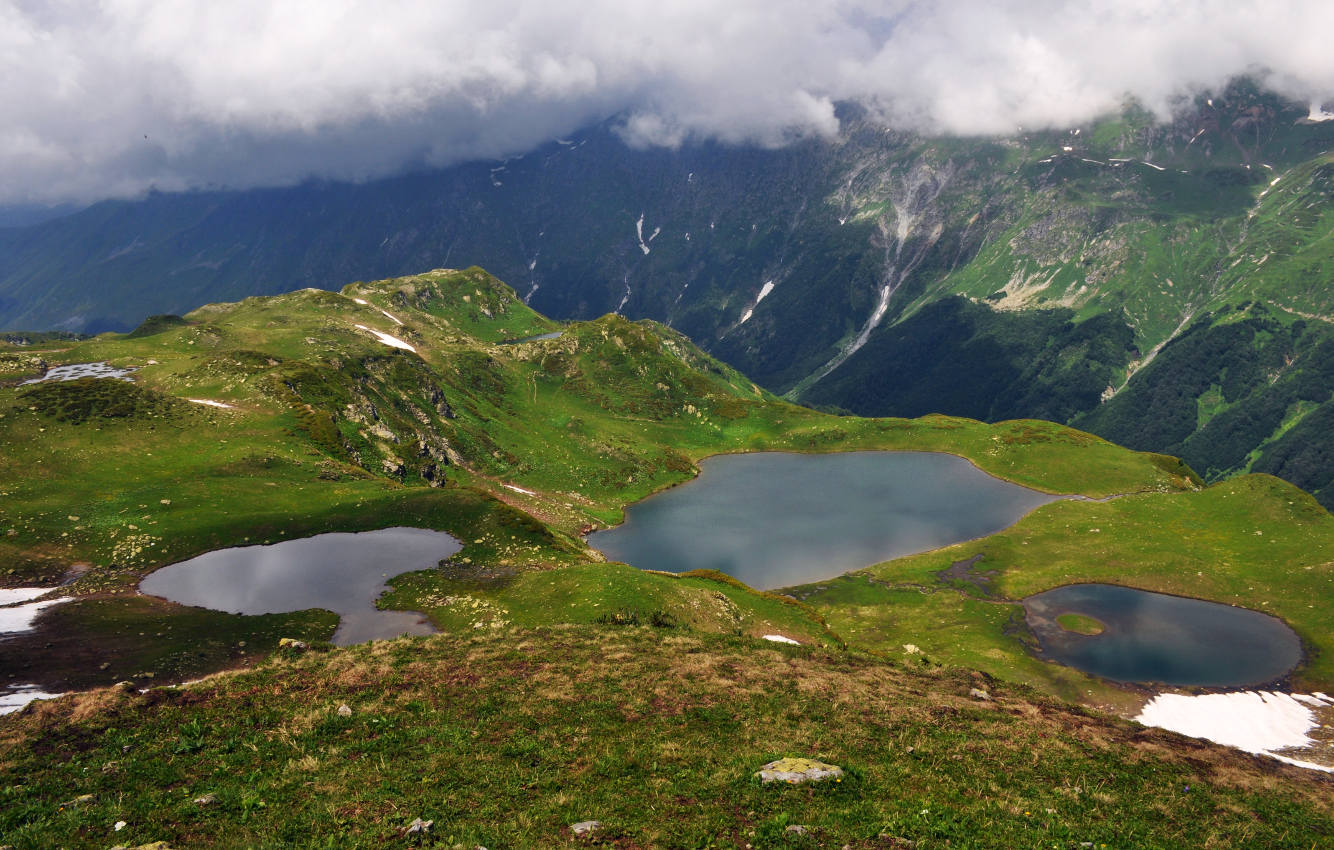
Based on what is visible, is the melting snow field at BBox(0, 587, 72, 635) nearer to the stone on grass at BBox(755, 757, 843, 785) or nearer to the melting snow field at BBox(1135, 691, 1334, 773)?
the stone on grass at BBox(755, 757, 843, 785)

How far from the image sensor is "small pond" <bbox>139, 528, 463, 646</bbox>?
44.9m

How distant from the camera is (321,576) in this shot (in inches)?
1999

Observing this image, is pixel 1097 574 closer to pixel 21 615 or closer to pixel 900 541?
pixel 900 541

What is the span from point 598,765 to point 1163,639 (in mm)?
74170

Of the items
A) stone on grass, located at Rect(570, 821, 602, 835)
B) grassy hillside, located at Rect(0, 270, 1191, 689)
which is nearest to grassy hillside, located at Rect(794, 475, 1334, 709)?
grassy hillside, located at Rect(0, 270, 1191, 689)

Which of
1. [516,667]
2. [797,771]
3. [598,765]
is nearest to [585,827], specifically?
[598,765]

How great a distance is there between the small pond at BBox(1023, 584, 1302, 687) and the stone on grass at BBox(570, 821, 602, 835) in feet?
208

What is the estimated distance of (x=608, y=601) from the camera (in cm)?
4656

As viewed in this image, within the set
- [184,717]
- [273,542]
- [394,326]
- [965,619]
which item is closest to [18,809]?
[184,717]

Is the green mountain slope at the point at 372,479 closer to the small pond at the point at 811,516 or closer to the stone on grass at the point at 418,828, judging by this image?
the small pond at the point at 811,516

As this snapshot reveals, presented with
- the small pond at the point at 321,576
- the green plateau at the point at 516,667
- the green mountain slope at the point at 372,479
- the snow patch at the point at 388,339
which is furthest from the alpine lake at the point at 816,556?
the snow patch at the point at 388,339

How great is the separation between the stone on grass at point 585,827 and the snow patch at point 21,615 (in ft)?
137

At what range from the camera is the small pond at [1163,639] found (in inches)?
2435

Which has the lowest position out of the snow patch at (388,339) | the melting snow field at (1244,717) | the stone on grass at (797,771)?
the melting snow field at (1244,717)
